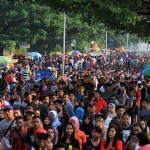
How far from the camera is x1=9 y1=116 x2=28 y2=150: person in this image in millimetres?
10109

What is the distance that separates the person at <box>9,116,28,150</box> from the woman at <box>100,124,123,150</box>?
157 cm

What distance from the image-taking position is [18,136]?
33.5 ft

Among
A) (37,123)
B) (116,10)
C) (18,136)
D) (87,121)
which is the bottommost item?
(18,136)

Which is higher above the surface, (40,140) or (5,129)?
(40,140)

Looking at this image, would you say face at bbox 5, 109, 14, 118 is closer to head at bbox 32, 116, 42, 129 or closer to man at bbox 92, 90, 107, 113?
head at bbox 32, 116, 42, 129

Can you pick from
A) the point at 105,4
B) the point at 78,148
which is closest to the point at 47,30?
the point at 105,4

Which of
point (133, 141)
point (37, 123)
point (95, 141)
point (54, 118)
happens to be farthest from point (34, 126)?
point (133, 141)

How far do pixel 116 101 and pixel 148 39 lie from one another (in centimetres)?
579

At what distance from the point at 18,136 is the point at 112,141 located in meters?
1.84

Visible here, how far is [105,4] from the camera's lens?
16719mm

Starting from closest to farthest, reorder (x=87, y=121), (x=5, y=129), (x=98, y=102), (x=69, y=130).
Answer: (x=69, y=130) → (x=5, y=129) → (x=87, y=121) → (x=98, y=102)

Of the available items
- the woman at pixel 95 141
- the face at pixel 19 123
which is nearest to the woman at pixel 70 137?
the woman at pixel 95 141

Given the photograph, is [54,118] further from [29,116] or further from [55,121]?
[29,116]

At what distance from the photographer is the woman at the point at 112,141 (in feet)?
30.2
